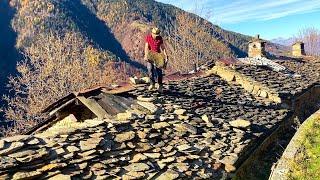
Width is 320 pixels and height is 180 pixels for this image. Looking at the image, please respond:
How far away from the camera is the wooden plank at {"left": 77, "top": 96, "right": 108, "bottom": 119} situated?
443 inches

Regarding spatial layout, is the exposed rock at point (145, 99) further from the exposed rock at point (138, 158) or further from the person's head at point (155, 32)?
the exposed rock at point (138, 158)

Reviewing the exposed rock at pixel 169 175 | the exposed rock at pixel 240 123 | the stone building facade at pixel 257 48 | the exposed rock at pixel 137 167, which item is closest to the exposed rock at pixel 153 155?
the exposed rock at pixel 137 167

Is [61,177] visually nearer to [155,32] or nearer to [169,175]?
[169,175]

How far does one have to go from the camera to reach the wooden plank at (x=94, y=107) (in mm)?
11242

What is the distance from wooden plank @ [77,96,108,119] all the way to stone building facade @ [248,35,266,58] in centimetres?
1689

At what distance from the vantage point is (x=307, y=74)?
23.2m

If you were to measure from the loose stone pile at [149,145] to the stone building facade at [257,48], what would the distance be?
14097mm

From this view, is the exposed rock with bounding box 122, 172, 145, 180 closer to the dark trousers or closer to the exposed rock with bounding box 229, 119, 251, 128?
the exposed rock with bounding box 229, 119, 251, 128

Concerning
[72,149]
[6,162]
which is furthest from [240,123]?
[6,162]

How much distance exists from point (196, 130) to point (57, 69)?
39.5m

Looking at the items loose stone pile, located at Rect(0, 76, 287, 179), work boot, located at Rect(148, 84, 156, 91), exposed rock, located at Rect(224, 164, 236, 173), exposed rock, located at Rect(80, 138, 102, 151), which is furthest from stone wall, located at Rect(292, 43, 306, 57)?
exposed rock, located at Rect(80, 138, 102, 151)

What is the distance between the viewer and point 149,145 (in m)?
8.83

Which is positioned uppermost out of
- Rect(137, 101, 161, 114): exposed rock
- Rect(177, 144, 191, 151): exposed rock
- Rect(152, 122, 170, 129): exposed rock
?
Rect(137, 101, 161, 114): exposed rock

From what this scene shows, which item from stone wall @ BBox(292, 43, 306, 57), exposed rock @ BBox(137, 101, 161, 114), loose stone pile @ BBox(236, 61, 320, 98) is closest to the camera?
exposed rock @ BBox(137, 101, 161, 114)
